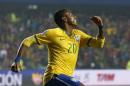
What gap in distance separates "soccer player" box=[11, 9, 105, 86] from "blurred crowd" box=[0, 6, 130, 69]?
13833mm

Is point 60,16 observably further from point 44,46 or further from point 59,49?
point 44,46

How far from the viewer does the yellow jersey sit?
6734 millimetres

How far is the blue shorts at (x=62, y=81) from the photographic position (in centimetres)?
663

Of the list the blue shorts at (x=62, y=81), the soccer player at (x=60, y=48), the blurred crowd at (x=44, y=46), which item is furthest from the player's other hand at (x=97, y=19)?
the blurred crowd at (x=44, y=46)

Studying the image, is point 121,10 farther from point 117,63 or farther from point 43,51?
point 43,51

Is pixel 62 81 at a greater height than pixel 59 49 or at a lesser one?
lesser

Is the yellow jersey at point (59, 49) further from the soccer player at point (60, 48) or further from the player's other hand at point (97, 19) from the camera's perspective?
the player's other hand at point (97, 19)

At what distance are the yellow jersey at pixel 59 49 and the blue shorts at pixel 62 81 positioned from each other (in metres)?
0.06

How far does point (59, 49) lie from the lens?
682 cm

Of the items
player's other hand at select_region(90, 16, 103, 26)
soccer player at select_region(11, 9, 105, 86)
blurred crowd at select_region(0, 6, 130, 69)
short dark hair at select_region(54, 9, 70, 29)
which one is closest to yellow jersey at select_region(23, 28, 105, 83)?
soccer player at select_region(11, 9, 105, 86)

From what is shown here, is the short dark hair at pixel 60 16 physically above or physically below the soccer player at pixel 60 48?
above

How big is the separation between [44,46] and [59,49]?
15.3 meters

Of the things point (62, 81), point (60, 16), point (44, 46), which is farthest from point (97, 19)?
point (44, 46)

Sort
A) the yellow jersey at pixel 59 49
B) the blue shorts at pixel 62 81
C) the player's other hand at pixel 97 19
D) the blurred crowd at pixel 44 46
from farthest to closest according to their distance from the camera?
the blurred crowd at pixel 44 46, the player's other hand at pixel 97 19, the yellow jersey at pixel 59 49, the blue shorts at pixel 62 81
